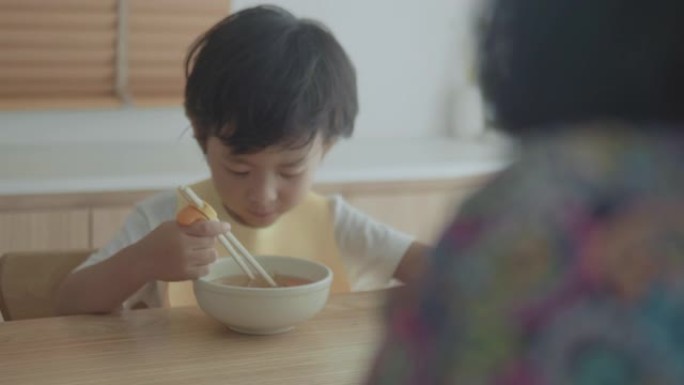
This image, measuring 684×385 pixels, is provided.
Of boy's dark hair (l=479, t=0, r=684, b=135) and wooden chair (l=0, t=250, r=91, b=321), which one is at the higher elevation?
boy's dark hair (l=479, t=0, r=684, b=135)

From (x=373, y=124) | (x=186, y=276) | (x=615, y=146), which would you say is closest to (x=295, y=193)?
(x=186, y=276)

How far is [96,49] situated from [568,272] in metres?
2.48

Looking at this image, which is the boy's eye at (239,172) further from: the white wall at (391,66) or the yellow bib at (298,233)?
the white wall at (391,66)

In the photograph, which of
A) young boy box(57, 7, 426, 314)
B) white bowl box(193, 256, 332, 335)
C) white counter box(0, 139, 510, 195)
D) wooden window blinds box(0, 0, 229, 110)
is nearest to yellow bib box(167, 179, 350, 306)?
young boy box(57, 7, 426, 314)

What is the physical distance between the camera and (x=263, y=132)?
4.93 ft

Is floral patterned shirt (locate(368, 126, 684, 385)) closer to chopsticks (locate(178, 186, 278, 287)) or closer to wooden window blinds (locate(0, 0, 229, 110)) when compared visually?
chopsticks (locate(178, 186, 278, 287))

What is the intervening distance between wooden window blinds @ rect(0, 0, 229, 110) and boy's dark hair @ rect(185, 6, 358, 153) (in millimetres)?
1185

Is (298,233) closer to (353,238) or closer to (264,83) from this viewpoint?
(353,238)

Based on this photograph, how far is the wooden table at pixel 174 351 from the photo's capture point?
3.70ft

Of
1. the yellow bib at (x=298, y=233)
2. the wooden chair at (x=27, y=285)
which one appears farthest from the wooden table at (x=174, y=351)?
the yellow bib at (x=298, y=233)

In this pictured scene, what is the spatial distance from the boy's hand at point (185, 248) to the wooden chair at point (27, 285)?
0.84ft

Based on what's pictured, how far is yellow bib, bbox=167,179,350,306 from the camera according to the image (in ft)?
5.46

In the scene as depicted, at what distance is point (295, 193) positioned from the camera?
1.56 metres

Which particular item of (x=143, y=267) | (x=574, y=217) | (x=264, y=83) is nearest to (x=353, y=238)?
(x=264, y=83)
